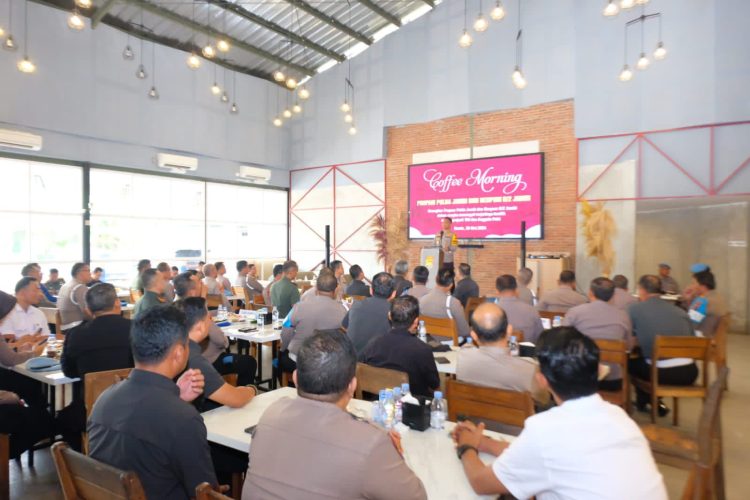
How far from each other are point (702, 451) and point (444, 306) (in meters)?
3.09

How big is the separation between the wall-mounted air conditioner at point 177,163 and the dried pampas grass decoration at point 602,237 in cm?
912

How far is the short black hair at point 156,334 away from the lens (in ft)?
6.07

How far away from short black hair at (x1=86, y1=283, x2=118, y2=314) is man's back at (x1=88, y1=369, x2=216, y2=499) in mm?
1734

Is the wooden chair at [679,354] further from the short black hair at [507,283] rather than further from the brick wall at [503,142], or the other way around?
the brick wall at [503,142]

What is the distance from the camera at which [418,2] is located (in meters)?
11.6

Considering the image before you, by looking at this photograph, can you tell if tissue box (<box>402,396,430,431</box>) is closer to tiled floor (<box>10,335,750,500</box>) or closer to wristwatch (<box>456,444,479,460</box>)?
wristwatch (<box>456,444,479,460</box>)

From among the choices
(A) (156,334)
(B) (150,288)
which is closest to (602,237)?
(B) (150,288)

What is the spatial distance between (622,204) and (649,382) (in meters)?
6.05

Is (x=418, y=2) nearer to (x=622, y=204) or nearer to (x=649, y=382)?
(x=622, y=204)

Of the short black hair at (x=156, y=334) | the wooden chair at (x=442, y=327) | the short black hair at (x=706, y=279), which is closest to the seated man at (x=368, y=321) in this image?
the wooden chair at (x=442, y=327)

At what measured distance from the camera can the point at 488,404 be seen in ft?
7.80

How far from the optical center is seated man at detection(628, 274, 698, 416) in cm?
414

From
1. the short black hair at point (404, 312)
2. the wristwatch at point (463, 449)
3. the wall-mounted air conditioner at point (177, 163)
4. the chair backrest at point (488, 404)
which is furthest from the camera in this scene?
the wall-mounted air conditioner at point (177, 163)

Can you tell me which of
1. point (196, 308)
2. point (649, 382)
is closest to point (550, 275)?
point (649, 382)
